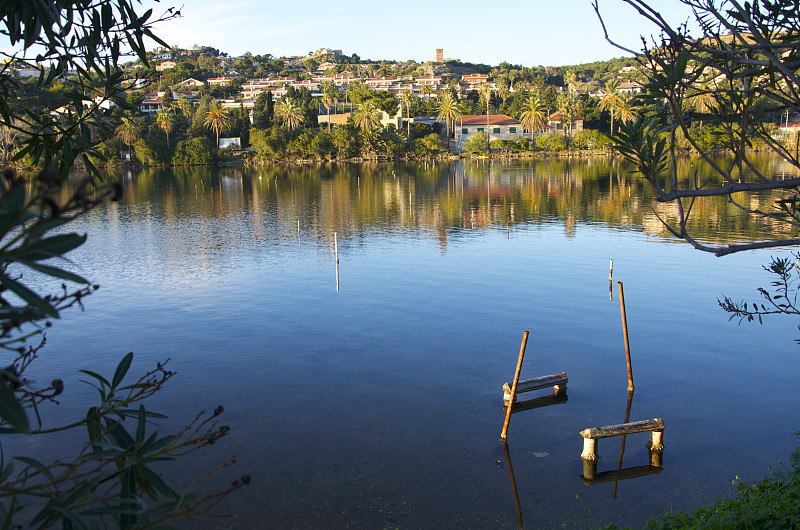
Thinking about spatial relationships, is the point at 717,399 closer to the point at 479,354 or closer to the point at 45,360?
the point at 479,354


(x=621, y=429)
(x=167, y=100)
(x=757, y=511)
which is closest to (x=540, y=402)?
(x=621, y=429)

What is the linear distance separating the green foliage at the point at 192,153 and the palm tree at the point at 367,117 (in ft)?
87.0

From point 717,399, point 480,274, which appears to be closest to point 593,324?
point 717,399

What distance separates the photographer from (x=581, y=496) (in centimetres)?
1146

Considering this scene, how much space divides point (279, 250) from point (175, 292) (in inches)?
347

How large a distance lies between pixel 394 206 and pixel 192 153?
67.5 m

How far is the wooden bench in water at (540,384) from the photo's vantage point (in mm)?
14266

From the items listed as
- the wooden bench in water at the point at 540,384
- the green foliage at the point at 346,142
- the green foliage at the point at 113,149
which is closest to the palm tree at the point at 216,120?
the green foliage at the point at 113,149

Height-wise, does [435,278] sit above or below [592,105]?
below

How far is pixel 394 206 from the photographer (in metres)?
51.5

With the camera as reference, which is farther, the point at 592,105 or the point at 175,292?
the point at 592,105

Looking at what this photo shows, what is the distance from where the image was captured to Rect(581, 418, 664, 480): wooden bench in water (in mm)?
11764

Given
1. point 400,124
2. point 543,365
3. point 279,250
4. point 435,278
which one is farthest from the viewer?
point 400,124

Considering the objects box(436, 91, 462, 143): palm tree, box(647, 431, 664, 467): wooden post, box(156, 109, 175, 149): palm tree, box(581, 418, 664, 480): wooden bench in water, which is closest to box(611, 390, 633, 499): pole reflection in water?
box(581, 418, 664, 480): wooden bench in water
